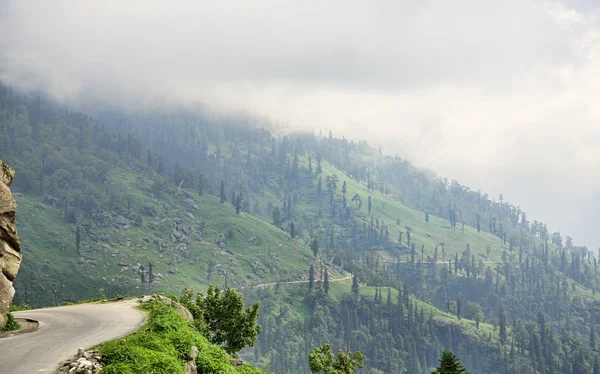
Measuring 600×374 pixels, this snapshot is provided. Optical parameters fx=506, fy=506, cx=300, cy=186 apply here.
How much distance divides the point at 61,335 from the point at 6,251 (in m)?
7.66

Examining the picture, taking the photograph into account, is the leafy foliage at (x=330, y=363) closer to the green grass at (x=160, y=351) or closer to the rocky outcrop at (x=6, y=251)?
the green grass at (x=160, y=351)

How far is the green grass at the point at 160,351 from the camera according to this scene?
29.5 m

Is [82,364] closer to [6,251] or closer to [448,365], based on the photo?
[6,251]

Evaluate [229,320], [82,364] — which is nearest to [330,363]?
[229,320]

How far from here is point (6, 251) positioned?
38.3 meters

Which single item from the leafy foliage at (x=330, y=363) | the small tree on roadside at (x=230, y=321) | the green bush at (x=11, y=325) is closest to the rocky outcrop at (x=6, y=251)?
the green bush at (x=11, y=325)

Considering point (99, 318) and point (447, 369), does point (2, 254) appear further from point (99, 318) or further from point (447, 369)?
point (447, 369)

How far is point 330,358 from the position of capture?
9175cm

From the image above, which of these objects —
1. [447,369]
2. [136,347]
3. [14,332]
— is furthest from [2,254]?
[447,369]

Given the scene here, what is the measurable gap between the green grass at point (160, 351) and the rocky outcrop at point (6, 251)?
996 centimetres

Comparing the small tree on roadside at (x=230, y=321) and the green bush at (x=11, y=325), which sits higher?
the green bush at (x=11, y=325)

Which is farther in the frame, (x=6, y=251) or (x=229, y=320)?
(x=229, y=320)

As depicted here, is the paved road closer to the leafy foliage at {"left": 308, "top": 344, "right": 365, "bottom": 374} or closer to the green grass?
the green grass

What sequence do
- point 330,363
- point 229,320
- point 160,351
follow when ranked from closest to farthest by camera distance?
point 160,351, point 229,320, point 330,363
